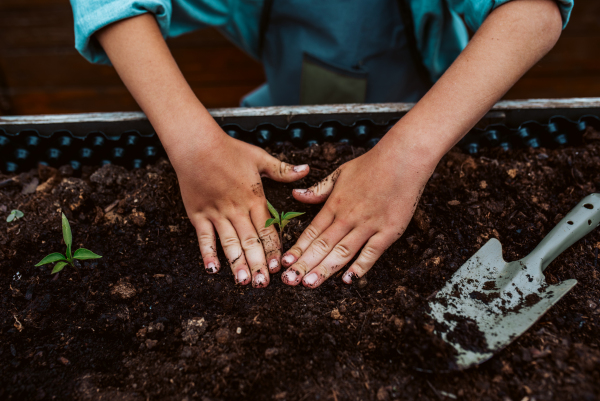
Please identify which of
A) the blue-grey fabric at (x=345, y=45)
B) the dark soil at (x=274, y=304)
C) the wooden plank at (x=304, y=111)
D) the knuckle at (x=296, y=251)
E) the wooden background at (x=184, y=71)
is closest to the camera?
the dark soil at (x=274, y=304)

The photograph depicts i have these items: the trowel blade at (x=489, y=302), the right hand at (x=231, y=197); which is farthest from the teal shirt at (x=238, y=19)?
the trowel blade at (x=489, y=302)

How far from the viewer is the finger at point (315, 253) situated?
3.14ft

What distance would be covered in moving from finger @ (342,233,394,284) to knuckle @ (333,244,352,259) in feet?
0.10

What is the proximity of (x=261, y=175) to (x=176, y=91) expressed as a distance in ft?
1.22

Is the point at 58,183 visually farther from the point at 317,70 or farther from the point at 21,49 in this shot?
the point at 21,49

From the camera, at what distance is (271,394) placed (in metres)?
0.79

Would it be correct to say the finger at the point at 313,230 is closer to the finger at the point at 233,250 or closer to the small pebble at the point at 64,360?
the finger at the point at 233,250

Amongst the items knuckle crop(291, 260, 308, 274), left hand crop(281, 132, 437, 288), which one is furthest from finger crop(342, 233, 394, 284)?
knuckle crop(291, 260, 308, 274)

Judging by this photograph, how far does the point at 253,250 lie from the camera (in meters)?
1.01

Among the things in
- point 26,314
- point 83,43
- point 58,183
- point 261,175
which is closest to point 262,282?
point 261,175

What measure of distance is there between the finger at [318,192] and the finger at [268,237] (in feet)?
0.38

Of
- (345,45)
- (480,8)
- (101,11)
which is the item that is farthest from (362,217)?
(101,11)

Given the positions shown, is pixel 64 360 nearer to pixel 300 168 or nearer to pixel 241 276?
pixel 241 276

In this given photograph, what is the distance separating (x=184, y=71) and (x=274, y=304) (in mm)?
2181
